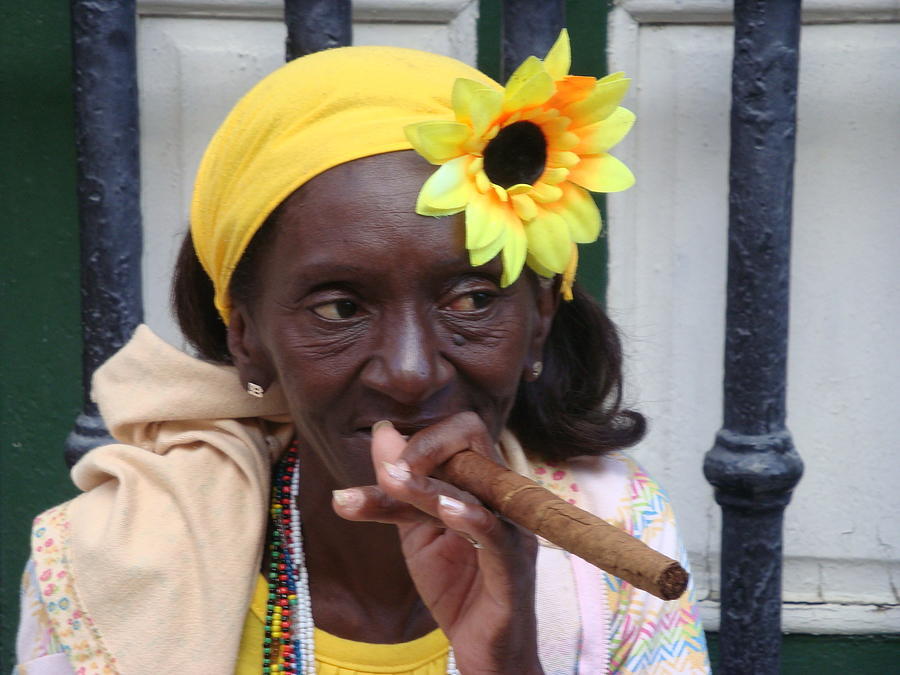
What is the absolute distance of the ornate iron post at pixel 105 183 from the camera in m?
2.58

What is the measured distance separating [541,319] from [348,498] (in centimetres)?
56

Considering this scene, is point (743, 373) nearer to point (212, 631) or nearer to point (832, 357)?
point (832, 357)

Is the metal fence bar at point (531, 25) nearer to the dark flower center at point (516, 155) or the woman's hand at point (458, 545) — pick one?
the dark flower center at point (516, 155)

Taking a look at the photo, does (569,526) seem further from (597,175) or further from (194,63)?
(194,63)

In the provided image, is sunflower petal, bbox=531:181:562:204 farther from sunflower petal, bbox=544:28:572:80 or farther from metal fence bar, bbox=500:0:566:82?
metal fence bar, bbox=500:0:566:82

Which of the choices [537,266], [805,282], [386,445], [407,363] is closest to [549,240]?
[537,266]

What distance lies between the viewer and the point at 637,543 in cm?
136

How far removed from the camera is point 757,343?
101 inches

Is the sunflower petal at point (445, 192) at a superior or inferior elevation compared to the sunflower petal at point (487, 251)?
superior

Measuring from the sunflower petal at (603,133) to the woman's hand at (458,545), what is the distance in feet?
1.44

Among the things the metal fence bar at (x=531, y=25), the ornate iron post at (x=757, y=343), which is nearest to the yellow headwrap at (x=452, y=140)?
the metal fence bar at (x=531, y=25)

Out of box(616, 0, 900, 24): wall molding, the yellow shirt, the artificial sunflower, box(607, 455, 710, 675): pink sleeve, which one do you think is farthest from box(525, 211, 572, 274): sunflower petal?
box(616, 0, 900, 24): wall molding

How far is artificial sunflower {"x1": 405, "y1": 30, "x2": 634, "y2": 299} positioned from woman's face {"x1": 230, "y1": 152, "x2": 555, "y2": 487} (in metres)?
0.05

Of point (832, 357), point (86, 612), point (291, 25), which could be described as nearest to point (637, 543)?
point (86, 612)
